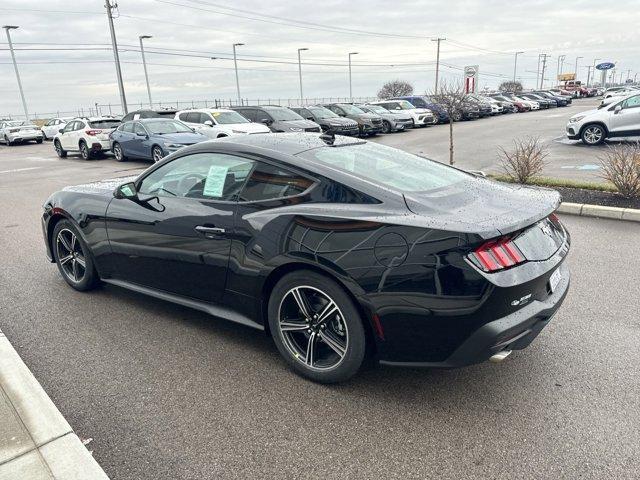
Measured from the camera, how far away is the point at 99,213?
14.8ft

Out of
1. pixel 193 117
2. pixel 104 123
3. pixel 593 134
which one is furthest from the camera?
pixel 104 123

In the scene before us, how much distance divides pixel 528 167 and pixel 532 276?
718cm

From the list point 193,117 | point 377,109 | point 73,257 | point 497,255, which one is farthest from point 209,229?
point 377,109

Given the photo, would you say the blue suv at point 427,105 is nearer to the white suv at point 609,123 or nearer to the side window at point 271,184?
the white suv at point 609,123

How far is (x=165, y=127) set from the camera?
53.4 ft

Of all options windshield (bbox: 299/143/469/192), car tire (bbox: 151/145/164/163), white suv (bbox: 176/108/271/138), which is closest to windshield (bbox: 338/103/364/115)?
white suv (bbox: 176/108/271/138)

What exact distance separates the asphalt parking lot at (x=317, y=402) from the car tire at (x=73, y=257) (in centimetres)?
32

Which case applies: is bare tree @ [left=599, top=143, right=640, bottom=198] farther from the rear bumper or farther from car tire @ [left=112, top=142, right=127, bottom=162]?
car tire @ [left=112, top=142, right=127, bottom=162]

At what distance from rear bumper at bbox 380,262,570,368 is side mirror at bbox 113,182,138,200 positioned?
2576 millimetres

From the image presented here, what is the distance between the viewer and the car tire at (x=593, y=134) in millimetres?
15962

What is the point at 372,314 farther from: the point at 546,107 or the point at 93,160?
the point at 546,107

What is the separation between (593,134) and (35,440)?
17.5 meters

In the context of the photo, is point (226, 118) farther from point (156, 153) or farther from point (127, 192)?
point (127, 192)

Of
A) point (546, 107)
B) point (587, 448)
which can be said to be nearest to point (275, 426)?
point (587, 448)
